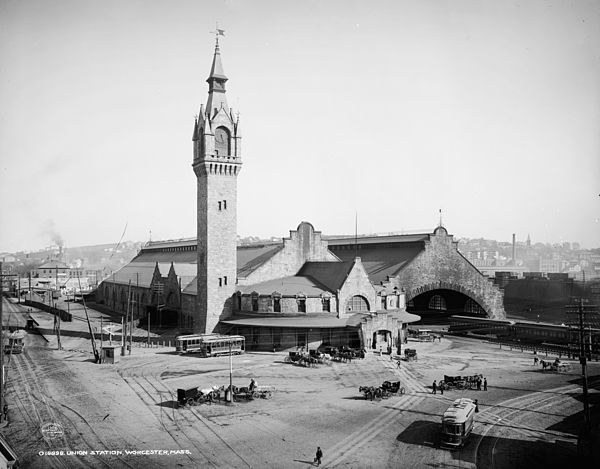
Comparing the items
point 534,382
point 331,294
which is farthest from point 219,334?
point 534,382

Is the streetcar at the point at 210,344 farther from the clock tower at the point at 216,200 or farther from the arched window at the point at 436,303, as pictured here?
the arched window at the point at 436,303

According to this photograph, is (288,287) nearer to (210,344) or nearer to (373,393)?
(210,344)

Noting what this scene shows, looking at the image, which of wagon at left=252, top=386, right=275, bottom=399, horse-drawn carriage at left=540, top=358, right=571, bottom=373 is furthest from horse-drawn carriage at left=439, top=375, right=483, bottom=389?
wagon at left=252, top=386, right=275, bottom=399

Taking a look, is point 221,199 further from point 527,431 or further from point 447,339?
point 527,431

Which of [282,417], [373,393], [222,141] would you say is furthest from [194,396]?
[222,141]

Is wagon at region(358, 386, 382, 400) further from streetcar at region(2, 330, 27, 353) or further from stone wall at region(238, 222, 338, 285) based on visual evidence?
streetcar at region(2, 330, 27, 353)

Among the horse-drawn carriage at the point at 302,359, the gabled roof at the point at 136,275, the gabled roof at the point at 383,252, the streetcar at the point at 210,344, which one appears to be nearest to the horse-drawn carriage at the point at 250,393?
the horse-drawn carriage at the point at 302,359
